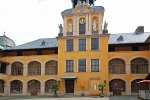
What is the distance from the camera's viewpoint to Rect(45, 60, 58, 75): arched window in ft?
141

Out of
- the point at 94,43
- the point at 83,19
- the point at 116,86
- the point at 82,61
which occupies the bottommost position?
the point at 116,86

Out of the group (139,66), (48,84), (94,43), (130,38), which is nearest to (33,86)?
(48,84)

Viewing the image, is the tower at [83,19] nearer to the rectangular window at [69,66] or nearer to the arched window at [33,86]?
the rectangular window at [69,66]

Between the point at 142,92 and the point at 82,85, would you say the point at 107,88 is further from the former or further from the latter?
the point at 142,92

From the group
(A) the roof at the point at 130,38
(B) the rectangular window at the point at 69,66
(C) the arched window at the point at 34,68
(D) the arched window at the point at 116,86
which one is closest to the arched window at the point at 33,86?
(C) the arched window at the point at 34,68

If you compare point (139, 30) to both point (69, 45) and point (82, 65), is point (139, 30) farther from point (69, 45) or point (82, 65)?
point (69, 45)

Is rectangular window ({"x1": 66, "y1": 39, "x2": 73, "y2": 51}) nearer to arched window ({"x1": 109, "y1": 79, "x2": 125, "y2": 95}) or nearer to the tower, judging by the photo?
the tower

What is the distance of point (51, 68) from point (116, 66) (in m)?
11.2

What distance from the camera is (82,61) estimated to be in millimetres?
39844

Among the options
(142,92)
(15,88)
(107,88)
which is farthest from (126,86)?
(15,88)

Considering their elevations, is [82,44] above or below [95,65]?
above

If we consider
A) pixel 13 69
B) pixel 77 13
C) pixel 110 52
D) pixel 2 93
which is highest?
pixel 77 13

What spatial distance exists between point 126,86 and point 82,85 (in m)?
6.98

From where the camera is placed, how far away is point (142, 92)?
28812mm
